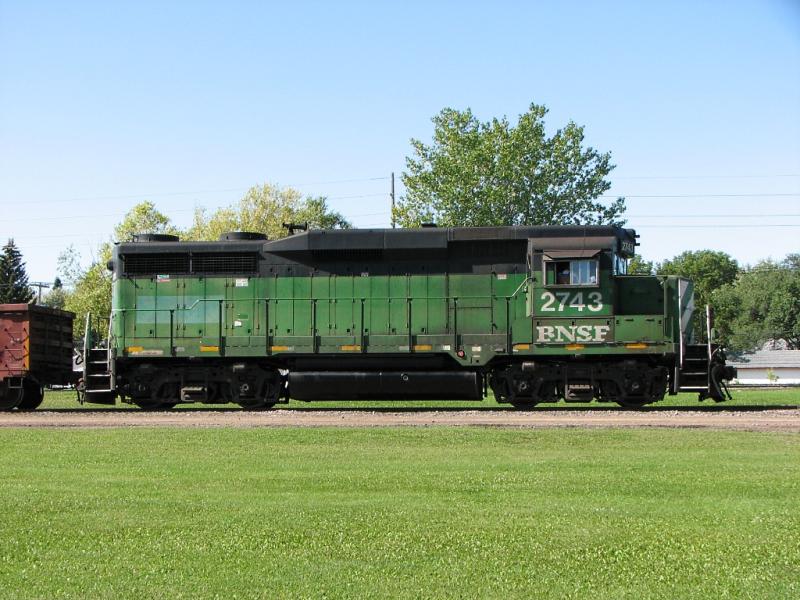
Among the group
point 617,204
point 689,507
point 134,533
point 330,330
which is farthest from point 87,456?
point 617,204

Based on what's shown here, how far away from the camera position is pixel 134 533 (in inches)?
281

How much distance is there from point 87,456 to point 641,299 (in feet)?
41.7

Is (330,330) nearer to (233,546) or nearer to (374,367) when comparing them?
(374,367)

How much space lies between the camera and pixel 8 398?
77.7 ft

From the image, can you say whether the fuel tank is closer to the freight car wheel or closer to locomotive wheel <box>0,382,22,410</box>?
the freight car wheel

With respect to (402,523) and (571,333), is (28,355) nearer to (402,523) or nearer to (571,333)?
(571,333)

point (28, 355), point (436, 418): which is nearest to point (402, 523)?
point (436, 418)

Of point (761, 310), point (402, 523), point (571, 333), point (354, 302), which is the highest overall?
point (761, 310)

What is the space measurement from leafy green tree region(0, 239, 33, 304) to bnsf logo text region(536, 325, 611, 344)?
195 feet

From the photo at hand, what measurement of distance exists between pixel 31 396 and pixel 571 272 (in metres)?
14.4

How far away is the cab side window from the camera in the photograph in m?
20.0

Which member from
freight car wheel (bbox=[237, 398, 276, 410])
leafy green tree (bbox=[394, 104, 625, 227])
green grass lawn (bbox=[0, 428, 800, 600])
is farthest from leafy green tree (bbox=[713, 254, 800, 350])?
green grass lawn (bbox=[0, 428, 800, 600])

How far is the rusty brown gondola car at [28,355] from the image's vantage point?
920 inches

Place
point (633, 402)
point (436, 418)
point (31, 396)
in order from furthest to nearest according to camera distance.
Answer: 1. point (31, 396)
2. point (633, 402)
3. point (436, 418)
